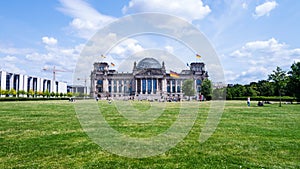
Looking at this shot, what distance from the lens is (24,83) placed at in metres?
132

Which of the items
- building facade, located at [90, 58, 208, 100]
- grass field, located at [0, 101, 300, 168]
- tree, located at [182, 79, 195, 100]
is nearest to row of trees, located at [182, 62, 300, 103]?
tree, located at [182, 79, 195, 100]

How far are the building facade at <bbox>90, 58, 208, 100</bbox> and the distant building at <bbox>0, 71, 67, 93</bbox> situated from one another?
27.8m

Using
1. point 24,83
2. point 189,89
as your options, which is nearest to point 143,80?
point 189,89

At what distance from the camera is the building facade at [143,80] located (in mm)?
142875

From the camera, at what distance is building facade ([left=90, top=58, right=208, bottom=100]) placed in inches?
5625

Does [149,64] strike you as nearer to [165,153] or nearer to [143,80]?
[143,80]

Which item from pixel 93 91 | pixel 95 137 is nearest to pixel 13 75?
pixel 93 91

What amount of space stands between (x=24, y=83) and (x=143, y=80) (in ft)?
205

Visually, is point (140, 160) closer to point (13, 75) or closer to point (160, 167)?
point (160, 167)

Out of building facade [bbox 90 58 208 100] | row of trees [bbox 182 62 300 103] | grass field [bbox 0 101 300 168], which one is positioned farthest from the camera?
building facade [bbox 90 58 208 100]

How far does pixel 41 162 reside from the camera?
8078 millimetres

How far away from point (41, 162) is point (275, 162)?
7.52m

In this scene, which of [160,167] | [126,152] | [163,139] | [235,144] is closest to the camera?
[160,167]

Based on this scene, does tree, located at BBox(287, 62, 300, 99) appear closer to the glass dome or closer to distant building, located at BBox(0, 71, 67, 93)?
the glass dome
